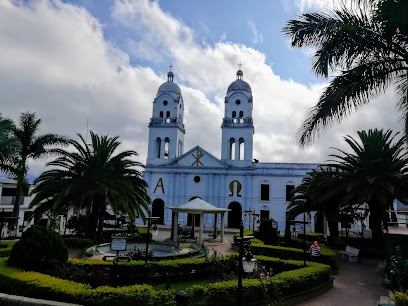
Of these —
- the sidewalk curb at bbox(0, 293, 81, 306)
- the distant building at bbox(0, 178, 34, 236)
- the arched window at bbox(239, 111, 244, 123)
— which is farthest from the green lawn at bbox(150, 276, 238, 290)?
the arched window at bbox(239, 111, 244, 123)

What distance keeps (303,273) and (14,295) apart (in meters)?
8.40

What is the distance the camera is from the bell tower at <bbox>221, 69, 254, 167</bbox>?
4138cm

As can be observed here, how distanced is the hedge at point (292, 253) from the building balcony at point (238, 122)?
2466 cm

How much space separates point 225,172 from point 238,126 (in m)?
6.03

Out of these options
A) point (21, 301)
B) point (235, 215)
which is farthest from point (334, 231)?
point (21, 301)

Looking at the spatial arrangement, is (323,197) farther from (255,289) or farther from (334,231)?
(255,289)

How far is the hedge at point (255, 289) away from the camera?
8.39 m

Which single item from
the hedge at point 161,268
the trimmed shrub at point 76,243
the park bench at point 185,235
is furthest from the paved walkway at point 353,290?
the trimmed shrub at point 76,243

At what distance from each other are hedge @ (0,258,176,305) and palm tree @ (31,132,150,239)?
1013cm

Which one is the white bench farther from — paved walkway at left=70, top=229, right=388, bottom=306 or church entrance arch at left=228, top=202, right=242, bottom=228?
church entrance arch at left=228, top=202, right=242, bottom=228

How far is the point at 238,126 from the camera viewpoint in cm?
4147

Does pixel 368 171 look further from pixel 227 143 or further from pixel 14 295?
pixel 227 143

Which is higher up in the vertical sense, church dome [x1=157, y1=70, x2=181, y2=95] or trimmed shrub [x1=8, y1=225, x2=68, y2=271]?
church dome [x1=157, y1=70, x2=181, y2=95]

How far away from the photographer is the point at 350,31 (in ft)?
31.5
